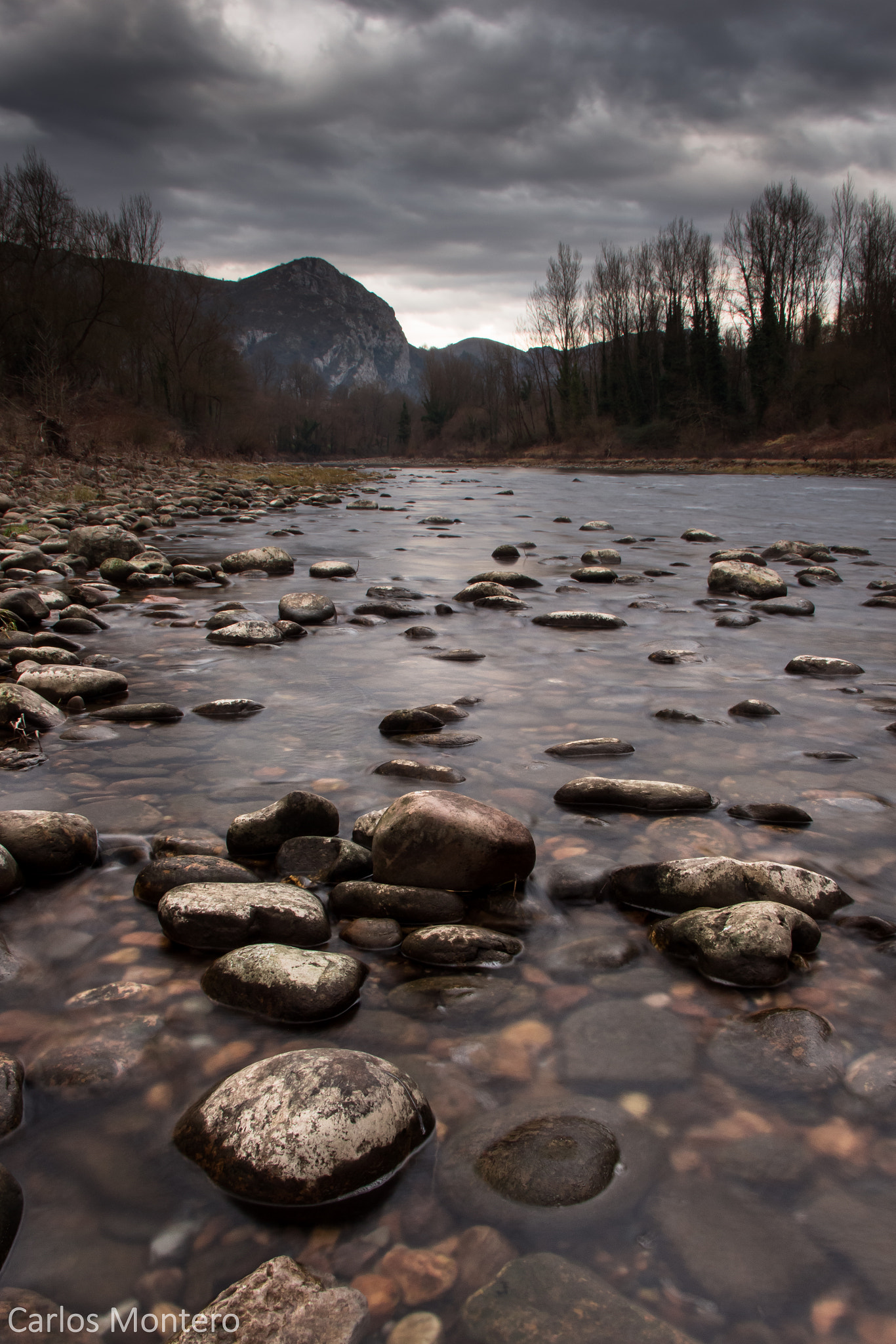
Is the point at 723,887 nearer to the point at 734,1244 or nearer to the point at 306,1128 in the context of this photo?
the point at 734,1244

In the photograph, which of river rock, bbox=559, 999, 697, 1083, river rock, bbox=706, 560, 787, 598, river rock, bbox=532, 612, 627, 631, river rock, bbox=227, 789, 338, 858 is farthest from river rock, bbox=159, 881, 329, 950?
river rock, bbox=706, 560, 787, 598

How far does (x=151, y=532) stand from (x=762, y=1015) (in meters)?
11.0

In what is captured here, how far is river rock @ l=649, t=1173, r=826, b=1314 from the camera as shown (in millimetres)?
1155

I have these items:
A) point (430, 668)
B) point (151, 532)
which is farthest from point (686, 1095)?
point (151, 532)

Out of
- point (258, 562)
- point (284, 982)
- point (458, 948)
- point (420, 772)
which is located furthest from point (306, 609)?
point (284, 982)

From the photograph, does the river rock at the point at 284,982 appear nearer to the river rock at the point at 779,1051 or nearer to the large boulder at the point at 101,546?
the river rock at the point at 779,1051

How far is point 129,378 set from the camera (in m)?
36.8

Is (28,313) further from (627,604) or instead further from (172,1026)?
(172,1026)

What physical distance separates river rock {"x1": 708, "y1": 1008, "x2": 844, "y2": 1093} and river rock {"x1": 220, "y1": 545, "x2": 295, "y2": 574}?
7236mm

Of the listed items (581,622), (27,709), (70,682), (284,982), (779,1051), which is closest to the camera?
(779,1051)

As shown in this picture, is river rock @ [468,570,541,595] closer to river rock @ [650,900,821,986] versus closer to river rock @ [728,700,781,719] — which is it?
river rock @ [728,700,781,719]

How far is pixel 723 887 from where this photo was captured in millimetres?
2115

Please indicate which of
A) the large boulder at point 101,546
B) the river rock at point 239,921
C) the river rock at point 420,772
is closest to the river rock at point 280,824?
the river rock at point 239,921

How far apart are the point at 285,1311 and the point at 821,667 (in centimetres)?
415
